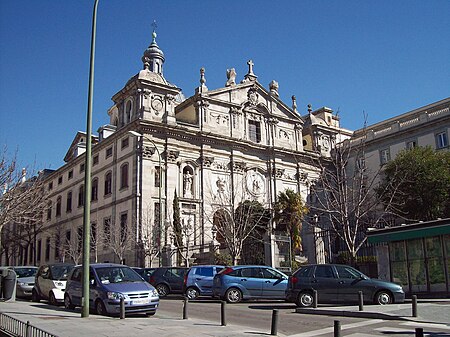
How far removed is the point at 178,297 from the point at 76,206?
28447 mm

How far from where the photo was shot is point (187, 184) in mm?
42125

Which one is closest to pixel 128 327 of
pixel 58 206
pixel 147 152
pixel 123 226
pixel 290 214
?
pixel 290 214

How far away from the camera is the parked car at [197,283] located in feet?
73.0

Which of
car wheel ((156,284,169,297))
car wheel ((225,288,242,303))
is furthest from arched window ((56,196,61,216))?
car wheel ((225,288,242,303))

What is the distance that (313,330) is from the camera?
12.2 metres

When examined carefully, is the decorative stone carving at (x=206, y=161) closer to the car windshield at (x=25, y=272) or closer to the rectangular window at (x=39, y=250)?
the car windshield at (x=25, y=272)

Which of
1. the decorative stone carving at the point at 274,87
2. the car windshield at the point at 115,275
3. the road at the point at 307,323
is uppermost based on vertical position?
the decorative stone carving at the point at 274,87

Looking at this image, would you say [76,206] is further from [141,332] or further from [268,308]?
[141,332]

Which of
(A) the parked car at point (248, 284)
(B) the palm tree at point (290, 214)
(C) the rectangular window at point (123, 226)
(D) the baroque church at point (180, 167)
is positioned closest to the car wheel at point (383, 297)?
(A) the parked car at point (248, 284)

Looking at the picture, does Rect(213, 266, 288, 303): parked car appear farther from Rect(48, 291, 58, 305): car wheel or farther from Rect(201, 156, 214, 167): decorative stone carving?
Rect(201, 156, 214, 167): decorative stone carving

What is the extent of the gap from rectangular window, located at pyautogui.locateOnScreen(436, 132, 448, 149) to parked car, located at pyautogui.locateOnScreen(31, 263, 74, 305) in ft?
110

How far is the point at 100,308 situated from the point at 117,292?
33.7 inches

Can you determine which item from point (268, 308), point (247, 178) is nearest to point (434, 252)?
point (268, 308)

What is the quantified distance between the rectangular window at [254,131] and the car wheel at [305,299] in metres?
31.4
